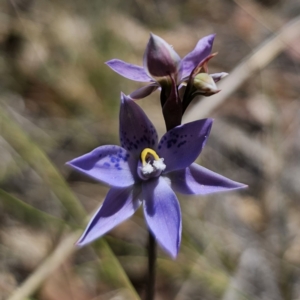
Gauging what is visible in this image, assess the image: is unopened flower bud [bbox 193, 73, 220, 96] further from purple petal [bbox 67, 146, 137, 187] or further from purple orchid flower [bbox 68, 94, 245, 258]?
purple petal [bbox 67, 146, 137, 187]

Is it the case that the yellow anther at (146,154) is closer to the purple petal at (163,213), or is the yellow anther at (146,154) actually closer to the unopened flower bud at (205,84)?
the purple petal at (163,213)

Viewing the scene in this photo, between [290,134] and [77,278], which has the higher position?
[290,134]

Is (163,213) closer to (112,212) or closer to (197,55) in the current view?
(112,212)

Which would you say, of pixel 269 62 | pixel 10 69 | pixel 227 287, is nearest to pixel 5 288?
pixel 227 287

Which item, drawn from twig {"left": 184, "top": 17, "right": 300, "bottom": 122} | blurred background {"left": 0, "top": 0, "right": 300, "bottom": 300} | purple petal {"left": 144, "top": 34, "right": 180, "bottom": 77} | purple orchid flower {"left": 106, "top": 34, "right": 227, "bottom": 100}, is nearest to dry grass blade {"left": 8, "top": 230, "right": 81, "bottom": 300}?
blurred background {"left": 0, "top": 0, "right": 300, "bottom": 300}

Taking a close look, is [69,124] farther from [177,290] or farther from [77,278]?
[177,290]

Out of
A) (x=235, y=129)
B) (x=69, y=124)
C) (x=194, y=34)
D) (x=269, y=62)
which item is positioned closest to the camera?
(x=69, y=124)
